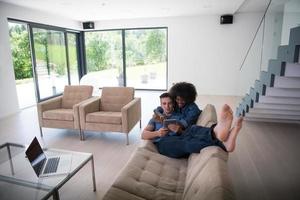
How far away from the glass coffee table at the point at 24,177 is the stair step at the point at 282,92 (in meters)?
2.57

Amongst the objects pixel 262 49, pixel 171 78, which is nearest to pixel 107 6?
pixel 171 78

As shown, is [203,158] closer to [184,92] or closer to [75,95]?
[184,92]

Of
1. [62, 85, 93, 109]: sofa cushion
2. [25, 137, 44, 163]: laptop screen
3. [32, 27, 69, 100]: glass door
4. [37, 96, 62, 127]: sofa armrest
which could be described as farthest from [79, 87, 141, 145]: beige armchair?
[32, 27, 69, 100]: glass door

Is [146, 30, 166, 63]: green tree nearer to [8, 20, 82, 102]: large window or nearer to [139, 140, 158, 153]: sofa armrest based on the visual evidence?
[8, 20, 82, 102]: large window

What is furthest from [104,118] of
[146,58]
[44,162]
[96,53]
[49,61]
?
[96,53]

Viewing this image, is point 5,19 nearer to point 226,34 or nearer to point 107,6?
point 107,6

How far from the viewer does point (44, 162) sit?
6.45 feet

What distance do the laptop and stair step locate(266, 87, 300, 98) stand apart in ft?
9.03

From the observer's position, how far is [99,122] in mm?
3221

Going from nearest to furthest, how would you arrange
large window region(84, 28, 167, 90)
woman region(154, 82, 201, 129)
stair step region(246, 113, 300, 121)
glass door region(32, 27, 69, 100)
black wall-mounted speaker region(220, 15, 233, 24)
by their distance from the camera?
woman region(154, 82, 201, 129)
stair step region(246, 113, 300, 121)
glass door region(32, 27, 69, 100)
black wall-mounted speaker region(220, 15, 233, 24)
large window region(84, 28, 167, 90)

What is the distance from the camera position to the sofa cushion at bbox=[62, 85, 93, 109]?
381cm

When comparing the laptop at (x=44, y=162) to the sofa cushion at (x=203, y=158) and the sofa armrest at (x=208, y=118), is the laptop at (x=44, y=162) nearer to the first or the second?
the sofa cushion at (x=203, y=158)

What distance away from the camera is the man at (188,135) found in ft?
5.25

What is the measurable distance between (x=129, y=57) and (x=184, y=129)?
5.87m
